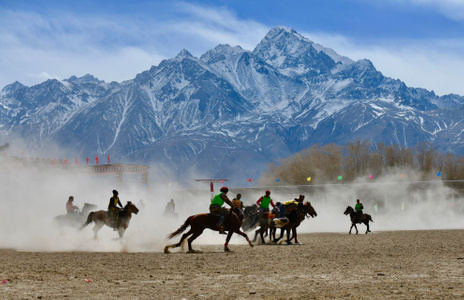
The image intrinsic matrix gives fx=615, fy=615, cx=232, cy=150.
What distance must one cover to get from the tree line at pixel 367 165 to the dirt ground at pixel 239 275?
316ft

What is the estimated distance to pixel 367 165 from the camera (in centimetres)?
12012

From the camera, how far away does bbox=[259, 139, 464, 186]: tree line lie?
115812 millimetres

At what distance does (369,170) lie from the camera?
118 meters

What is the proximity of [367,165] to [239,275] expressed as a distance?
109 metres

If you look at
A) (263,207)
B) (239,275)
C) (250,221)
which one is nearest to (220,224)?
(263,207)

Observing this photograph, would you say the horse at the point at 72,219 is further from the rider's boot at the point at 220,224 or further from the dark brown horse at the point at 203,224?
the rider's boot at the point at 220,224

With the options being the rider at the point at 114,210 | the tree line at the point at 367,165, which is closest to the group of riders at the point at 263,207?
the rider at the point at 114,210

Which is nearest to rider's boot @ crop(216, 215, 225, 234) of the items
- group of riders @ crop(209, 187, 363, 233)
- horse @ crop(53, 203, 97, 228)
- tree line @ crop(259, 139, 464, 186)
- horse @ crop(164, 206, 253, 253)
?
group of riders @ crop(209, 187, 363, 233)

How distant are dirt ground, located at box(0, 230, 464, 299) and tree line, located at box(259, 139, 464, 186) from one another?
9622 centimetres

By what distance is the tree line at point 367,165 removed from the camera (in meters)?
116

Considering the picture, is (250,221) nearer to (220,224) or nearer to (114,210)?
(114,210)

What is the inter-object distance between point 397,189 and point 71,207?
140 feet

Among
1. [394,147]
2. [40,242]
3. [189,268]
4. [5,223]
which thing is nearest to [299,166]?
[394,147]

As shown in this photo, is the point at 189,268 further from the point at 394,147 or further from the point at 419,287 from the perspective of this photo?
the point at 394,147
